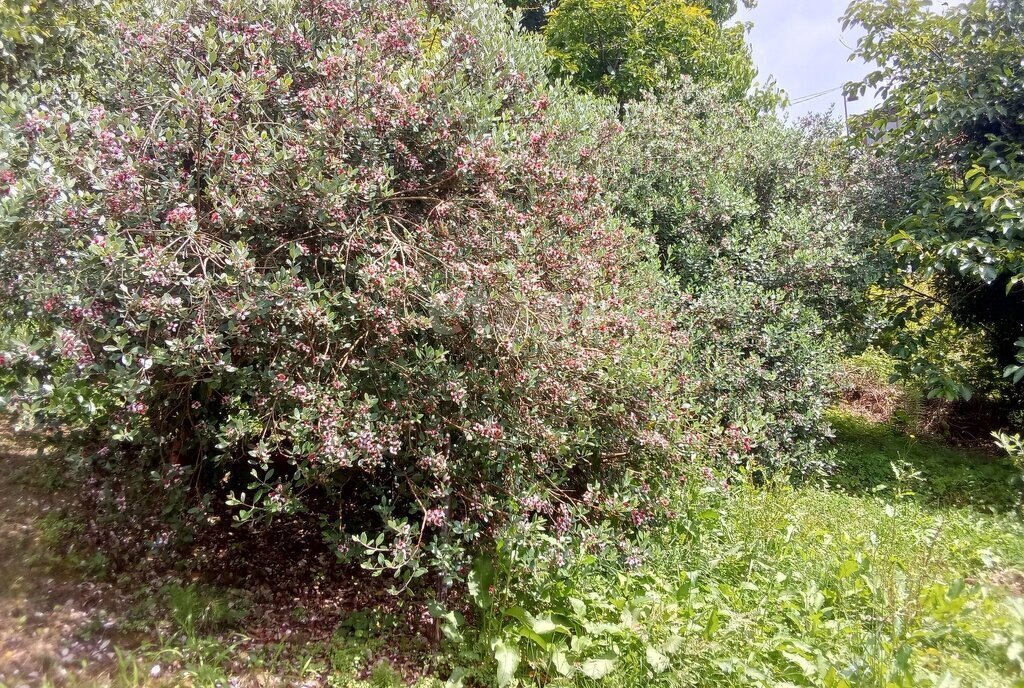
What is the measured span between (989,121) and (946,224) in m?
0.97

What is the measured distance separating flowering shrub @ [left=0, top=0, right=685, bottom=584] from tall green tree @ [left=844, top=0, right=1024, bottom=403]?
10.3 ft

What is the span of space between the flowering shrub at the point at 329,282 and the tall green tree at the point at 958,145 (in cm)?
313

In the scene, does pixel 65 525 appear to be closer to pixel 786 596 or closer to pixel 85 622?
pixel 85 622

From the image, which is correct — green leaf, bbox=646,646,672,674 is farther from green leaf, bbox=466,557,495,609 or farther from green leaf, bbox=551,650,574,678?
green leaf, bbox=466,557,495,609

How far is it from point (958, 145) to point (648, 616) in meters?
5.10

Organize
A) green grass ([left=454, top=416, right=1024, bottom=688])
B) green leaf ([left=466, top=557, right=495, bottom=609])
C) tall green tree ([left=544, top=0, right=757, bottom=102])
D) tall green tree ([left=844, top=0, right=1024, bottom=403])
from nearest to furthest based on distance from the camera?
green grass ([left=454, top=416, right=1024, bottom=688]) → green leaf ([left=466, top=557, right=495, bottom=609]) → tall green tree ([left=844, top=0, right=1024, bottom=403]) → tall green tree ([left=544, top=0, right=757, bottom=102])

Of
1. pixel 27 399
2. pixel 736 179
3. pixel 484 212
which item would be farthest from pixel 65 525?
pixel 736 179

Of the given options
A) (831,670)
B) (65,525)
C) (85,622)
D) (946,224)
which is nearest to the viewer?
(831,670)

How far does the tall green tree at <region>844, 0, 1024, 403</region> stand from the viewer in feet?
15.7

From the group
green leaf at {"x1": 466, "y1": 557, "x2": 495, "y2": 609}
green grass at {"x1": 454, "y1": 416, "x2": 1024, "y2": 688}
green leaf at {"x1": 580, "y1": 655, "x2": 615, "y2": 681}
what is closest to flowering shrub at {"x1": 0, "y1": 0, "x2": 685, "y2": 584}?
green leaf at {"x1": 466, "y1": 557, "x2": 495, "y2": 609}

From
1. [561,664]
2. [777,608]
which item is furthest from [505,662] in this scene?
[777,608]

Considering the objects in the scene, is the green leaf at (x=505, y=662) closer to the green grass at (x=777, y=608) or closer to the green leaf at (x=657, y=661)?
the green grass at (x=777, y=608)

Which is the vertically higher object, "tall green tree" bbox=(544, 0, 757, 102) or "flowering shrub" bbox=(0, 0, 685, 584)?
"tall green tree" bbox=(544, 0, 757, 102)

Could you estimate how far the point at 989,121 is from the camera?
5.20 meters
